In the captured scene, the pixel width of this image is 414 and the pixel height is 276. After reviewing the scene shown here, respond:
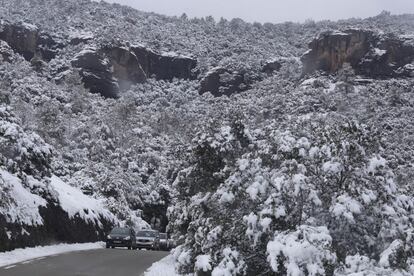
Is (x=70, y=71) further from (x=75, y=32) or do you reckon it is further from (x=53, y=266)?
(x=53, y=266)

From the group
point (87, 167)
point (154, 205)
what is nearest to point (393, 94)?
point (154, 205)

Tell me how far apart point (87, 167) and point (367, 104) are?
65228mm

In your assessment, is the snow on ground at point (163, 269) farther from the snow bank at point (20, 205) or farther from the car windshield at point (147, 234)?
the car windshield at point (147, 234)

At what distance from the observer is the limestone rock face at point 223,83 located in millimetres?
159125

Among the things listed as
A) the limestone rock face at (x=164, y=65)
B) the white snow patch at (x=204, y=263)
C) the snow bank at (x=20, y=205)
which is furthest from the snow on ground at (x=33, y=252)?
the limestone rock face at (x=164, y=65)

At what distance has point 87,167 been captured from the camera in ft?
182

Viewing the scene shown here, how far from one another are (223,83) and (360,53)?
118 feet

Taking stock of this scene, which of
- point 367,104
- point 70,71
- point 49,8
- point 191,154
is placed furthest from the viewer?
point 49,8

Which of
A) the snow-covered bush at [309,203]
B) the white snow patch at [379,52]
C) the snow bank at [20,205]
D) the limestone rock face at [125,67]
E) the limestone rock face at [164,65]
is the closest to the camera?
the snow-covered bush at [309,203]

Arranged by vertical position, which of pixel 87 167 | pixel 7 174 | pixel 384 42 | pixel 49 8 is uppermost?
pixel 49 8

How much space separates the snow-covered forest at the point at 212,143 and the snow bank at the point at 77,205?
0.57 feet

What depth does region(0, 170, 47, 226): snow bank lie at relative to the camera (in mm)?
22312

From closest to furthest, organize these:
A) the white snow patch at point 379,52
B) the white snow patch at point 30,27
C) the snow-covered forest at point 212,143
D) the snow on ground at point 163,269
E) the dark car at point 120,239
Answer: the snow-covered forest at point 212,143 → the snow on ground at point 163,269 → the dark car at point 120,239 → the white snow patch at point 30,27 → the white snow patch at point 379,52

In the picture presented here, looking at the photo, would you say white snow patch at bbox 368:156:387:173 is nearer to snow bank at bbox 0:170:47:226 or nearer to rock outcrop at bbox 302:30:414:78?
snow bank at bbox 0:170:47:226
